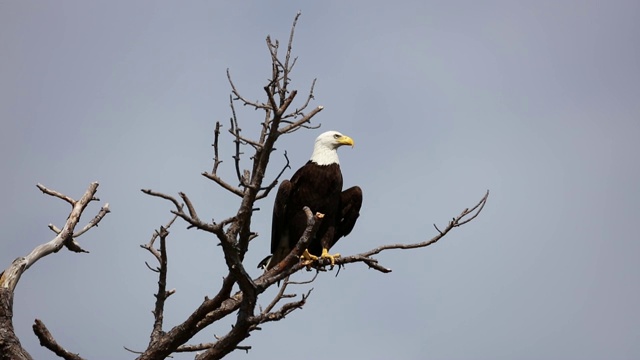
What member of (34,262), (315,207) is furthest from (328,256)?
(34,262)

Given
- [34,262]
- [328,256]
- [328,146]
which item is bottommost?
[34,262]

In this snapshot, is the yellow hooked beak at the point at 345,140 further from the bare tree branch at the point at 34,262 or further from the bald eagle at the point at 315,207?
the bare tree branch at the point at 34,262

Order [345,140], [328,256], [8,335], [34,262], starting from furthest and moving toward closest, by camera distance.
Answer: [345,140] < [328,256] < [34,262] < [8,335]

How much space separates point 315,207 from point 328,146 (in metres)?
0.92

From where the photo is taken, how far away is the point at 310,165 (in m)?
9.04

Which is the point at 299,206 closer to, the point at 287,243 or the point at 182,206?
the point at 287,243

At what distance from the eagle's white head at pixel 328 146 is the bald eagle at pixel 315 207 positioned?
0.01 metres

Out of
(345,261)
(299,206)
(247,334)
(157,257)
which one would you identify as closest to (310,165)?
(299,206)

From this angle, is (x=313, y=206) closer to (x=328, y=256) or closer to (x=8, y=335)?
(x=328, y=256)

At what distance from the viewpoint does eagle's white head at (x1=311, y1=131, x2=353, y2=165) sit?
9.19 metres

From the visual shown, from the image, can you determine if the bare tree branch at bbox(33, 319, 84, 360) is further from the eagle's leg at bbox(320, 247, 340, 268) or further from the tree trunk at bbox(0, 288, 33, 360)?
the eagle's leg at bbox(320, 247, 340, 268)

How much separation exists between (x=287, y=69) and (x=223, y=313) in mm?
2031

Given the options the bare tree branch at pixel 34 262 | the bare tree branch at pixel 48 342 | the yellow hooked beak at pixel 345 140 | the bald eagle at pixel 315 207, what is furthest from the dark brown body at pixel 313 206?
→ the bare tree branch at pixel 48 342

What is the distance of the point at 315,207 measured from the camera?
870 centimetres
